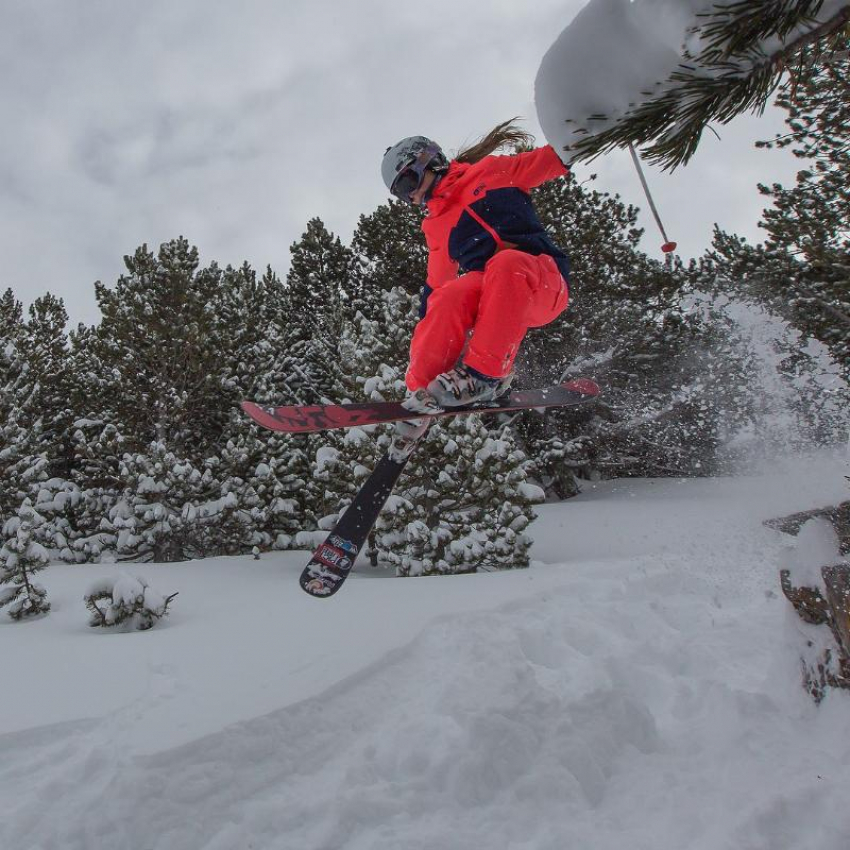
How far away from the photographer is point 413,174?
2.77m

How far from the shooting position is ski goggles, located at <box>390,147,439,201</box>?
2.74 m

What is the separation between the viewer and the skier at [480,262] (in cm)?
253

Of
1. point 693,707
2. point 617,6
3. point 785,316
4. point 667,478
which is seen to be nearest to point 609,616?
point 693,707

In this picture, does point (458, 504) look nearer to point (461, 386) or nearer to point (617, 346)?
point (461, 386)

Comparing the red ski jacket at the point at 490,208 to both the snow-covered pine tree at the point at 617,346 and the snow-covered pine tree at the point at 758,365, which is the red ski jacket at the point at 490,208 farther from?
the snow-covered pine tree at the point at 617,346

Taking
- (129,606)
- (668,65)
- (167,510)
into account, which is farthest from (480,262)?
(167,510)

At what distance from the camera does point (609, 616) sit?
12.7 feet

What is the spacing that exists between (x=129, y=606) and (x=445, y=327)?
309 cm

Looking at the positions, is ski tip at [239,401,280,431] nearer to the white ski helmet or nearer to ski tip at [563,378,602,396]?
the white ski helmet

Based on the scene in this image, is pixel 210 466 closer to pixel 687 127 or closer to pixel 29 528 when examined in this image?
pixel 29 528

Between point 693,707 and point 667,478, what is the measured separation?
12115 mm

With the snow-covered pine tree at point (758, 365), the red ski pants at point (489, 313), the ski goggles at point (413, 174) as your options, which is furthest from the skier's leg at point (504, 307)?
the snow-covered pine tree at point (758, 365)

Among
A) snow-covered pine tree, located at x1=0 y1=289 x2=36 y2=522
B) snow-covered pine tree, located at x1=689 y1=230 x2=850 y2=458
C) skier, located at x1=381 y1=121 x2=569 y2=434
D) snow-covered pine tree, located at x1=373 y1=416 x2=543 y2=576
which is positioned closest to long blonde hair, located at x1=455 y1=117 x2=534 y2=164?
skier, located at x1=381 y1=121 x2=569 y2=434

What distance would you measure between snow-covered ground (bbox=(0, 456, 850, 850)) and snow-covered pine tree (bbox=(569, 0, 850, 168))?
2.01 meters
